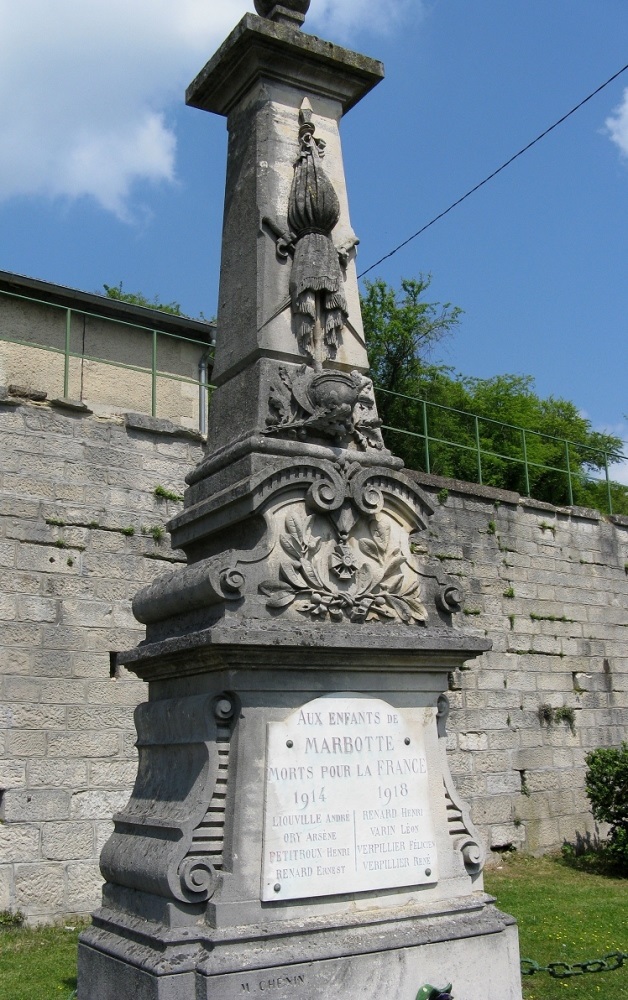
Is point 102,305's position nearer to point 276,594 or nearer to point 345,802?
point 276,594

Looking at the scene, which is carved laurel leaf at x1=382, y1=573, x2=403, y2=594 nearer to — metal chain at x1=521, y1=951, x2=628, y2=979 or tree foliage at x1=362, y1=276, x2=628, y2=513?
metal chain at x1=521, y1=951, x2=628, y2=979

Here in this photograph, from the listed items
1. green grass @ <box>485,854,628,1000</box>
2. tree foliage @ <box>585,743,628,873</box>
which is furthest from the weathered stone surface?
tree foliage @ <box>585,743,628,873</box>

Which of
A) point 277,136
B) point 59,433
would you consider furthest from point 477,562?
point 277,136

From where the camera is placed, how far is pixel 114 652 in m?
8.75

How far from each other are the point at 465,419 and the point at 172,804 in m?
18.4

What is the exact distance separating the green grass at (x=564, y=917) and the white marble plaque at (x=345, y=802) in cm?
154

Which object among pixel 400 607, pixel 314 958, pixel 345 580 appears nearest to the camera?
pixel 314 958

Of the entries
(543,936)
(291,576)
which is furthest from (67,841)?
(291,576)

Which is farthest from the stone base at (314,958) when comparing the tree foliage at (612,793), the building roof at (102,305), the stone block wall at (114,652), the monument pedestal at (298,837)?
the building roof at (102,305)

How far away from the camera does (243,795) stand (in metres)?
4.14

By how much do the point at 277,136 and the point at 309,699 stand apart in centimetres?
305

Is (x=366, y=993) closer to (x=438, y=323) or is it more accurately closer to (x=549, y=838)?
(x=549, y=838)

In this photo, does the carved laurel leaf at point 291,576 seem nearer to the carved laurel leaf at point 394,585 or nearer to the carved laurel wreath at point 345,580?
the carved laurel wreath at point 345,580

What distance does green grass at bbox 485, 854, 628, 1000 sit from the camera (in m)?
5.52
